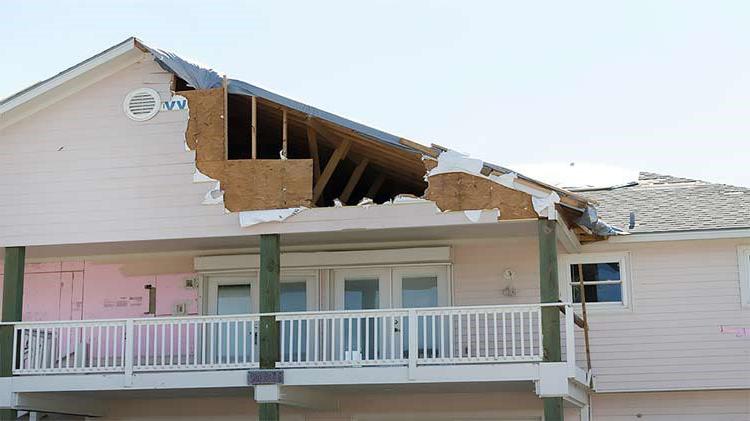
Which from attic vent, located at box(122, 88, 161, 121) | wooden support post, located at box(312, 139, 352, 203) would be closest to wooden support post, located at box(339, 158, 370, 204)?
wooden support post, located at box(312, 139, 352, 203)

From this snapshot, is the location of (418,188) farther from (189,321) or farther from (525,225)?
(189,321)

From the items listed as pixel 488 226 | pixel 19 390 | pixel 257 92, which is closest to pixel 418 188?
pixel 488 226

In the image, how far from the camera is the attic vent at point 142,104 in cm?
1845

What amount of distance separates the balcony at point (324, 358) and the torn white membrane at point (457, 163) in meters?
2.16

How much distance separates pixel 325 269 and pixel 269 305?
105 inches

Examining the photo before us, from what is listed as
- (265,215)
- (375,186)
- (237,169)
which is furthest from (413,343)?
(375,186)

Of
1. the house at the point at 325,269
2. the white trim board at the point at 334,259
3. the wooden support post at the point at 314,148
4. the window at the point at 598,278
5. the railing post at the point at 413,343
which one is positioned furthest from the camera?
the white trim board at the point at 334,259

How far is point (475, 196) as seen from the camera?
1703 cm

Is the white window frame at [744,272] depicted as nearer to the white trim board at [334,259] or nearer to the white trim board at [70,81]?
the white trim board at [334,259]

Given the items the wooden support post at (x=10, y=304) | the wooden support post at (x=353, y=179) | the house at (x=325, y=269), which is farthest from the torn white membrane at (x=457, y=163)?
the wooden support post at (x=10, y=304)

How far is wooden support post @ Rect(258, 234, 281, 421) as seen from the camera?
17.5 meters

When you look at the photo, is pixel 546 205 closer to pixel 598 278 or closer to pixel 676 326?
pixel 598 278

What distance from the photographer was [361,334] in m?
19.3

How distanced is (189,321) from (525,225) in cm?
577
